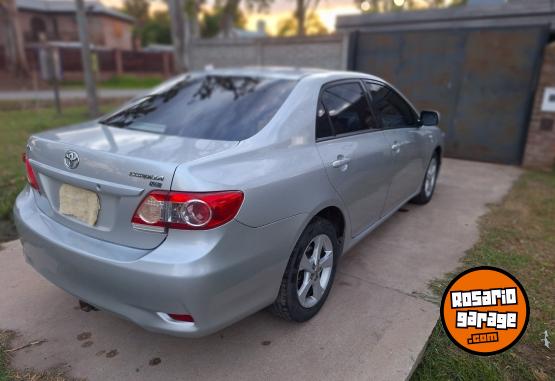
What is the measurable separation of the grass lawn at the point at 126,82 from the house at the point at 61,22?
31.1 ft

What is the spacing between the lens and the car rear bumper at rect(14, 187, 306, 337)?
1900 mm

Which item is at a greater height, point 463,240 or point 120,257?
point 120,257

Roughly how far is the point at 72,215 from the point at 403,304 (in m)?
2.17

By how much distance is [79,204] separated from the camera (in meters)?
2.20

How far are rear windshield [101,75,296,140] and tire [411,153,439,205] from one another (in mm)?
2679

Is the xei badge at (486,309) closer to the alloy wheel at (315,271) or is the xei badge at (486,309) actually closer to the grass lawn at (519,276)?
the grass lawn at (519,276)

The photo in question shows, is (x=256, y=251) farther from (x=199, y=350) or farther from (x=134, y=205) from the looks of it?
(x=199, y=350)

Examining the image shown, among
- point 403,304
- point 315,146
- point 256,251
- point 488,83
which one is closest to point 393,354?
point 403,304

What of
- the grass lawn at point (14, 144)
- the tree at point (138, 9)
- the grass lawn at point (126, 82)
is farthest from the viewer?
the tree at point (138, 9)

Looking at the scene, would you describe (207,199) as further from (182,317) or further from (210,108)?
(210,108)

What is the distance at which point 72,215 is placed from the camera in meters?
2.24

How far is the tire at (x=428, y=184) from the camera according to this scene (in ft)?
16.2

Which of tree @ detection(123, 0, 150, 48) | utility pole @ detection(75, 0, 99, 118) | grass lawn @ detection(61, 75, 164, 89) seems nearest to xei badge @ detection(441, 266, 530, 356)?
utility pole @ detection(75, 0, 99, 118)

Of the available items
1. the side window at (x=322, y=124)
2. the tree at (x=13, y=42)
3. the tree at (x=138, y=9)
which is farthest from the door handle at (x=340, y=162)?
the tree at (x=138, y=9)
